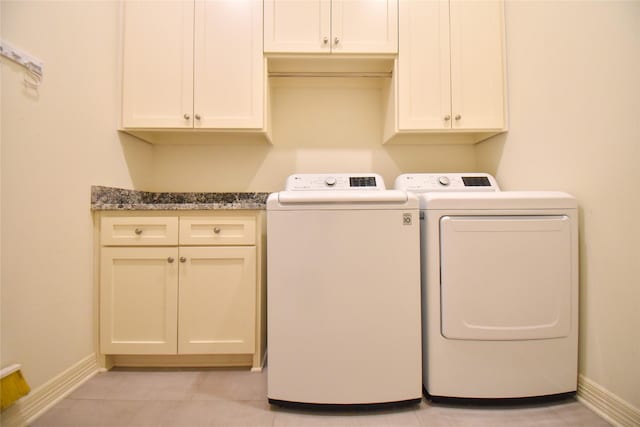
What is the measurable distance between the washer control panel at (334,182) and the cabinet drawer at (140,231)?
0.67m

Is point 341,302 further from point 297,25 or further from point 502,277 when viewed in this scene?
point 297,25

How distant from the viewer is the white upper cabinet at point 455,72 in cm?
152

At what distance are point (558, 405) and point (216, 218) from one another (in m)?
1.72

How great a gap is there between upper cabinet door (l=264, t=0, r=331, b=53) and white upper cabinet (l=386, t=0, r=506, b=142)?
48cm

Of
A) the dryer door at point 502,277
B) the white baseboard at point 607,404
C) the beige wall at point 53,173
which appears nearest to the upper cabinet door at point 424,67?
the dryer door at point 502,277

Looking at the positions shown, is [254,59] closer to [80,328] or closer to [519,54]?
[519,54]

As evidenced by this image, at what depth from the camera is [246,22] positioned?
4.87 ft

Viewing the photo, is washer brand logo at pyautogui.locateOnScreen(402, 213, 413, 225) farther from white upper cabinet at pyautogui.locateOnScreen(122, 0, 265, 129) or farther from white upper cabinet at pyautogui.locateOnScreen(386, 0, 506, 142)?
white upper cabinet at pyautogui.locateOnScreen(122, 0, 265, 129)

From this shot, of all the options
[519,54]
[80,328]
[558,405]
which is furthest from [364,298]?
[519,54]

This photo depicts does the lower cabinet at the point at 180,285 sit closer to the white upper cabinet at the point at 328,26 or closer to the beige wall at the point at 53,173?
the beige wall at the point at 53,173

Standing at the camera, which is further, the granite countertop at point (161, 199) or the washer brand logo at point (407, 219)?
the granite countertop at point (161, 199)

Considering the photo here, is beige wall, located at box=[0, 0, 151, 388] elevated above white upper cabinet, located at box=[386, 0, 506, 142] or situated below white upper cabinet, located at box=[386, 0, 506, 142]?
below

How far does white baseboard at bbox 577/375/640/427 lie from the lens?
0.94 meters

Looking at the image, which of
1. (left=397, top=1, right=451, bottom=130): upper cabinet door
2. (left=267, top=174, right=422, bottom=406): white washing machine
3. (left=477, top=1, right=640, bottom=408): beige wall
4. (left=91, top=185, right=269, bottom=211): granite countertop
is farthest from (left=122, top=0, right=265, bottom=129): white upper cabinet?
(left=477, top=1, right=640, bottom=408): beige wall
